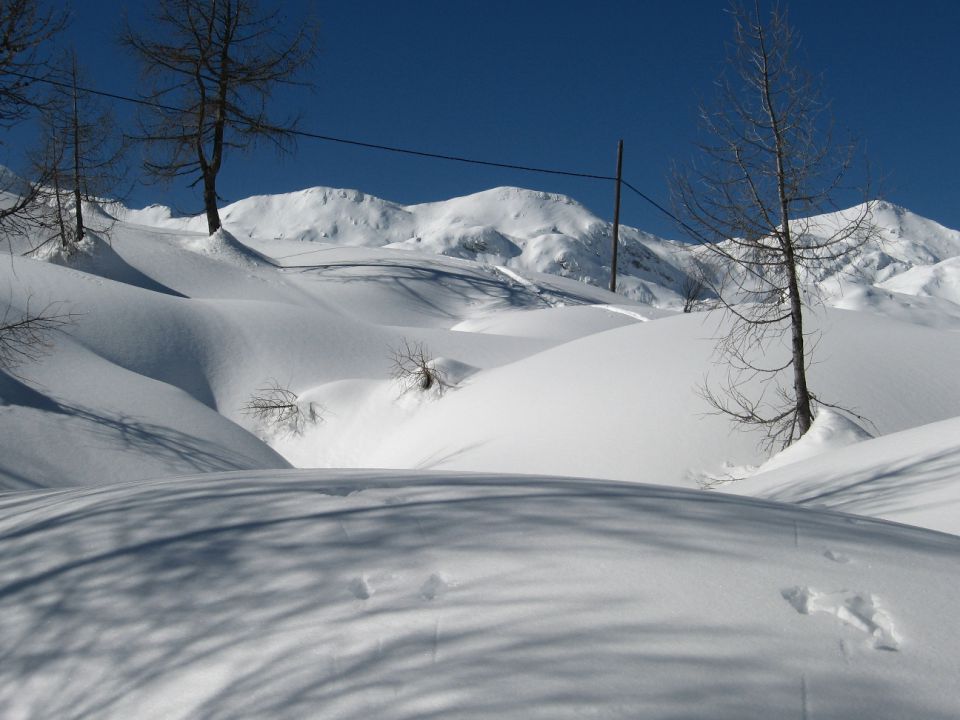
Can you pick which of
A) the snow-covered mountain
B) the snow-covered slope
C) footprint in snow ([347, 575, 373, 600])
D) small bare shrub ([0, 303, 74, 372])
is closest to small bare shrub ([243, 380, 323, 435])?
small bare shrub ([0, 303, 74, 372])

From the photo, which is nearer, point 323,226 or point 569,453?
point 569,453

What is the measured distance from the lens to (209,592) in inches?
77.7

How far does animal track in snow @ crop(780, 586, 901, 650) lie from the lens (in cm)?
169

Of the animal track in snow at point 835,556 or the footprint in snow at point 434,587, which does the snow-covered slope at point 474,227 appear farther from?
the footprint in snow at point 434,587

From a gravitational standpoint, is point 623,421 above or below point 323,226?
below

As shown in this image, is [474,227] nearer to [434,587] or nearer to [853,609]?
[434,587]

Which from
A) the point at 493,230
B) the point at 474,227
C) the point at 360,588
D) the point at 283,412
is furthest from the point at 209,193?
the point at 474,227

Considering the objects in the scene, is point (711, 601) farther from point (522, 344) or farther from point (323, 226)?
point (323, 226)

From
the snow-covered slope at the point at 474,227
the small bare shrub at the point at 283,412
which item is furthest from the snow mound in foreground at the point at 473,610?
the snow-covered slope at the point at 474,227

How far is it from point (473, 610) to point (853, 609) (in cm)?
86

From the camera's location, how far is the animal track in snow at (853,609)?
1.69 metres

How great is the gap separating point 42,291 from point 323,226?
15996cm

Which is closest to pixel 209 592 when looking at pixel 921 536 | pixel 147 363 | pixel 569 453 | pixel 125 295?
pixel 921 536

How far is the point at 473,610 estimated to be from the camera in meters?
1.81
